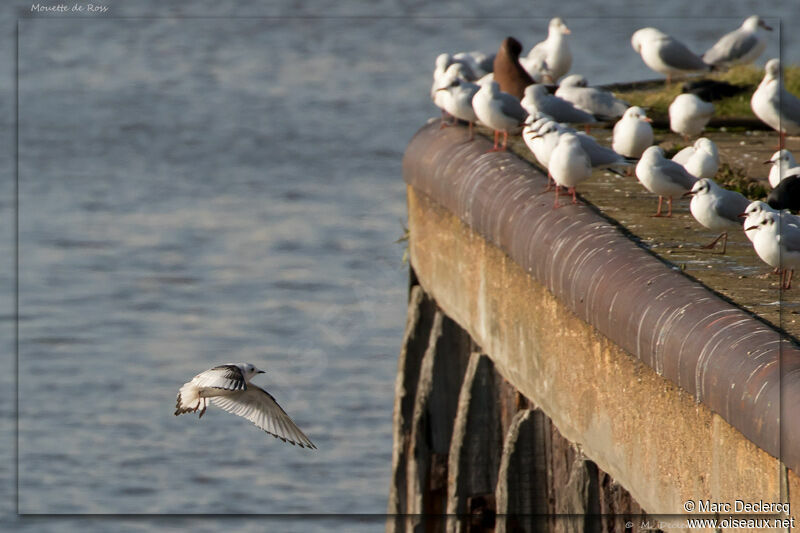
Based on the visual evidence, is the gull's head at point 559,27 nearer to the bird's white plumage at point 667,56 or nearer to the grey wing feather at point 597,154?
the bird's white plumage at point 667,56

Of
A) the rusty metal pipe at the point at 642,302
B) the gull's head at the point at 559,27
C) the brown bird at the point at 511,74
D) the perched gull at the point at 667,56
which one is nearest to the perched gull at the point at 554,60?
the gull's head at the point at 559,27

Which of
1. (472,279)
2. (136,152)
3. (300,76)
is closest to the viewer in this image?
(472,279)

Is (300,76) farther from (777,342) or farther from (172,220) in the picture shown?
(777,342)

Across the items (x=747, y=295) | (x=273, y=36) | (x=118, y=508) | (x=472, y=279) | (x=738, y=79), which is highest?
(x=273, y=36)

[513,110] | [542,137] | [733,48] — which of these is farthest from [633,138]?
[733,48]

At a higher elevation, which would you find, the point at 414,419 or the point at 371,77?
the point at 371,77

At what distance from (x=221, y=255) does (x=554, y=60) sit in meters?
4.13

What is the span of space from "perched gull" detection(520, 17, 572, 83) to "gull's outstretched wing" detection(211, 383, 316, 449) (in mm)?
7681

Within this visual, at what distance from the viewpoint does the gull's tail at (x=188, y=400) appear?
5.59 metres

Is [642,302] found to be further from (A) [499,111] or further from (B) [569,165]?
(A) [499,111]

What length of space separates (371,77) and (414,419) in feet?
18.1

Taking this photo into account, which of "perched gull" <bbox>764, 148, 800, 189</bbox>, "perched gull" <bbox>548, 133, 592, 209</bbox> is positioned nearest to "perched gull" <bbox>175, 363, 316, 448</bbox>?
"perched gull" <bbox>548, 133, 592, 209</bbox>

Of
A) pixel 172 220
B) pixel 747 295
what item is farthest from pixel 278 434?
pixel 172 220

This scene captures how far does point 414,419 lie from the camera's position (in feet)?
31.6
